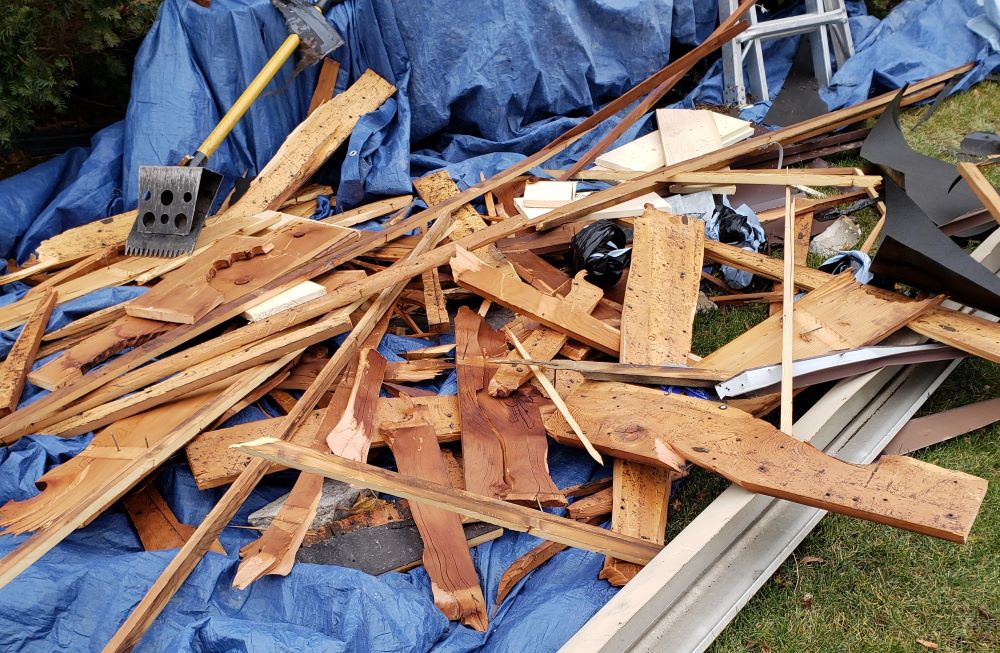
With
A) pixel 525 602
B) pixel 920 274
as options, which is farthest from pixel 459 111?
pixel 525 602

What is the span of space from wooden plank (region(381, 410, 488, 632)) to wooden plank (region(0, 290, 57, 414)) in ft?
5.20

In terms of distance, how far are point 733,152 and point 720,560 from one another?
281cm

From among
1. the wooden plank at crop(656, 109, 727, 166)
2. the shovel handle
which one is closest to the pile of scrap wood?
the shovel handle

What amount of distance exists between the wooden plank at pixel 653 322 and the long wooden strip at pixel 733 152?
0.40 metres

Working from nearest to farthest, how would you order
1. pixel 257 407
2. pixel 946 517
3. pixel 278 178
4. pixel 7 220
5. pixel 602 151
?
pixel 946 517, pixel 257 407, pixel 7 220, pixel 278 178, pixel 602 151

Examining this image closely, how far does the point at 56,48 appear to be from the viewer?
4.45 metres

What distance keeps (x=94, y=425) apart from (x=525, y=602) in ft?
6.14

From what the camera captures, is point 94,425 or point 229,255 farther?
point 229,255

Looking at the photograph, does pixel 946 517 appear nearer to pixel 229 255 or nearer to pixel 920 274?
pixel 920 274

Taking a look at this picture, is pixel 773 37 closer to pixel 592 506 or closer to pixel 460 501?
pixel 592 506

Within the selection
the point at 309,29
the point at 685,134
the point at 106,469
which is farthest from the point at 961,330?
the point at 309,29

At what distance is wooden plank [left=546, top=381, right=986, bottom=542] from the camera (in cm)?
228

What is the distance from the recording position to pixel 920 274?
128 inches

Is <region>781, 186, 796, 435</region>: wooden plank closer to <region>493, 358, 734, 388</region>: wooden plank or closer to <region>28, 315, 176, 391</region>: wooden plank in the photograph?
<region>493, 358, 734, 388</region>: wooden plank
